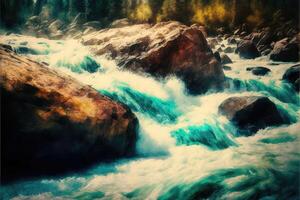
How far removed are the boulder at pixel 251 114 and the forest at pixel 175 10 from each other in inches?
261

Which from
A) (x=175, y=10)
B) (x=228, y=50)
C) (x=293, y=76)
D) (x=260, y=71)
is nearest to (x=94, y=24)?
(x=175, y=10)

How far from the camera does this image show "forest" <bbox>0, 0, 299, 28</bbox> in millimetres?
11922

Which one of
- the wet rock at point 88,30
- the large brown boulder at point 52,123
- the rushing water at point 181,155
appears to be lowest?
the rushing water at point 181,155

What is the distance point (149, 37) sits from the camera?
7281mm

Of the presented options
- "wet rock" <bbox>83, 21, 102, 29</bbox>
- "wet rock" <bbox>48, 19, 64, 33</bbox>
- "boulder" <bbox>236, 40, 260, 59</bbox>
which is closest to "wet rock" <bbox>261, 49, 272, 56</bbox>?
"boulder" <bbox>236, 40, 260, 59</bbox>

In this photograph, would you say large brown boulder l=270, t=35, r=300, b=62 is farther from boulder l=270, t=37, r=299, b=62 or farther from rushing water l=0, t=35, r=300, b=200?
rushing water l=0, t=35, r=300, b=200

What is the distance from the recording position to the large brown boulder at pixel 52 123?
3.28 meters

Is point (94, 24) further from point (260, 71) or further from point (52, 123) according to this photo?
point (52, 123)

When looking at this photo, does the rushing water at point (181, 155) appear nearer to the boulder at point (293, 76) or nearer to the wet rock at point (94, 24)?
the boulder at point (293, 76)

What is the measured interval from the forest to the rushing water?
529 centimetres

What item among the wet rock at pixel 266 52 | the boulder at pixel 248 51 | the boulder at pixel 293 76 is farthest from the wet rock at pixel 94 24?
the boulder at pixel 293 76

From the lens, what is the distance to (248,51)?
10906 mm

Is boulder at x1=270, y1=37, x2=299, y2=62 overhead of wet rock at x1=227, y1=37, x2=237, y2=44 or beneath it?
beneath

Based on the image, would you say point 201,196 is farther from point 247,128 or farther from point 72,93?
point 247,128
